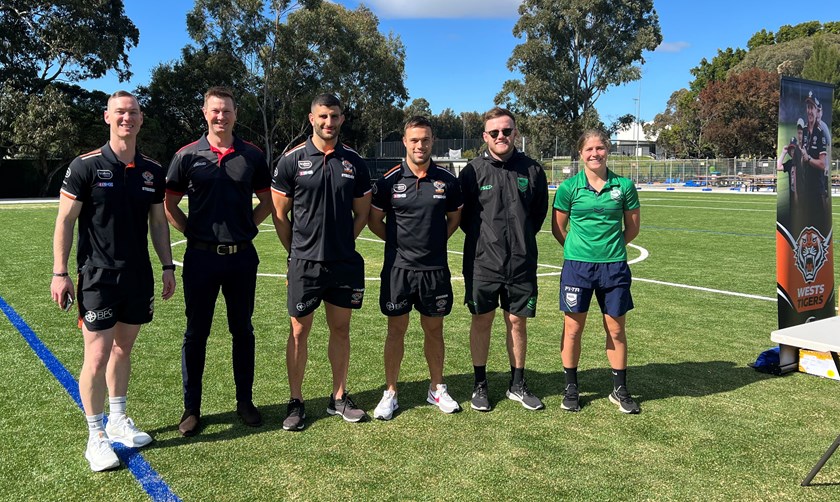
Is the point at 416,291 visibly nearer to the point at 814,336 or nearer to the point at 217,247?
the point at 217,247

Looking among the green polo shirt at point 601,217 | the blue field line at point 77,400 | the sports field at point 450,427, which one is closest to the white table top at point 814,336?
the sports field at point 450,427

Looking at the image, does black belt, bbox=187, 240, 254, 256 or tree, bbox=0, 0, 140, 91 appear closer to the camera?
black belt, bbox=187, 240, 254, 256

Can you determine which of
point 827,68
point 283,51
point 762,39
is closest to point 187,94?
point 283,51

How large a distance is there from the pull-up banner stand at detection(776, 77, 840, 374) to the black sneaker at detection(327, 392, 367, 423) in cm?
354

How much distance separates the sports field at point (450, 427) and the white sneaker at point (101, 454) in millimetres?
50

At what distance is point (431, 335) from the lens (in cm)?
451

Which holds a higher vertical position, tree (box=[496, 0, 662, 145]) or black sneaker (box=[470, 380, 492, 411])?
tree (box=[496, 0, 662, 145])

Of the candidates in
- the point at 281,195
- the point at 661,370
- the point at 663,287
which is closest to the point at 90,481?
the point at 281,195

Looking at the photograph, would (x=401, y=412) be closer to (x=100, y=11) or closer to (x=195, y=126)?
(x=100, y=11)

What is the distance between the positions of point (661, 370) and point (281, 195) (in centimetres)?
348

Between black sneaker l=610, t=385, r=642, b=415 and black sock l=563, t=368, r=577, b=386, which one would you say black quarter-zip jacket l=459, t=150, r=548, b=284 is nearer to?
black sock l=563, t=368, r=577, b=386

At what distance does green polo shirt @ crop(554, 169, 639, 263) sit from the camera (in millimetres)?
4469

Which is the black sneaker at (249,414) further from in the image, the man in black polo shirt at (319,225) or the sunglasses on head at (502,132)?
the sunglasses on head at (502,132)

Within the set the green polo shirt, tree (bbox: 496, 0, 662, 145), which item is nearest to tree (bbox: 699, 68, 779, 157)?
tree (bbox: 496, 0, 662, 145)
